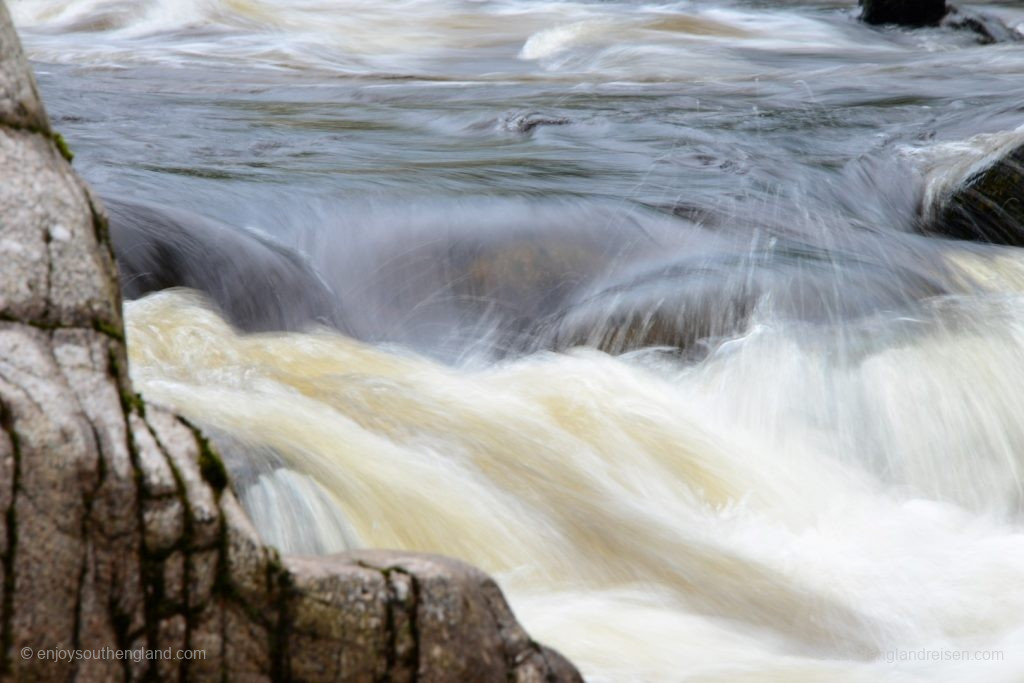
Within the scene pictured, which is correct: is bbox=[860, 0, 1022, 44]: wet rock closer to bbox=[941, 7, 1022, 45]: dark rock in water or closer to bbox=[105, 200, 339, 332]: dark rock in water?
bbox=[941, 7, 1022, 45]: dark rock in water

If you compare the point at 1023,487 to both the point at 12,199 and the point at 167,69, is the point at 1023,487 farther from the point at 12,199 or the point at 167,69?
the point at 167,69

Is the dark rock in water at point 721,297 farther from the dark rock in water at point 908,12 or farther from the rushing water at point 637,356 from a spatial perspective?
the dark rock in water at point 908,12

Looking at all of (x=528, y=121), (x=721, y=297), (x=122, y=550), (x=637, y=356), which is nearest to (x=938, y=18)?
(x=528, y=121)

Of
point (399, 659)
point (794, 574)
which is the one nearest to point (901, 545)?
point (794, 574)

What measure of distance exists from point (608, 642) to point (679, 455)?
142cm

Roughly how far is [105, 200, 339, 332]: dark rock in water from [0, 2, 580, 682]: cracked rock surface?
2.97 meters

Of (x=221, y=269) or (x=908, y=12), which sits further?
(x=908, y=12)

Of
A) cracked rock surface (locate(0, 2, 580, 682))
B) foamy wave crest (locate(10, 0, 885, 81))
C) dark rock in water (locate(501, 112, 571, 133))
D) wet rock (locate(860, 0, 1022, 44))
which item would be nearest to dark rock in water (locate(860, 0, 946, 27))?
wet rock (locate(860, 0, 1022, 44))

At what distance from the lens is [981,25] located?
13367 mm

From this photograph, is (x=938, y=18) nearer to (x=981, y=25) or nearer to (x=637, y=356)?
(x=981, y=25)

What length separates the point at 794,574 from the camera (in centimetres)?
415

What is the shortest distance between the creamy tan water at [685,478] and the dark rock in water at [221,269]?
163 millimetres

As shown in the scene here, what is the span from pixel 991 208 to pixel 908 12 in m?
7.42

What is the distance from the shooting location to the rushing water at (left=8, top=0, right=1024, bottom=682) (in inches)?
149
